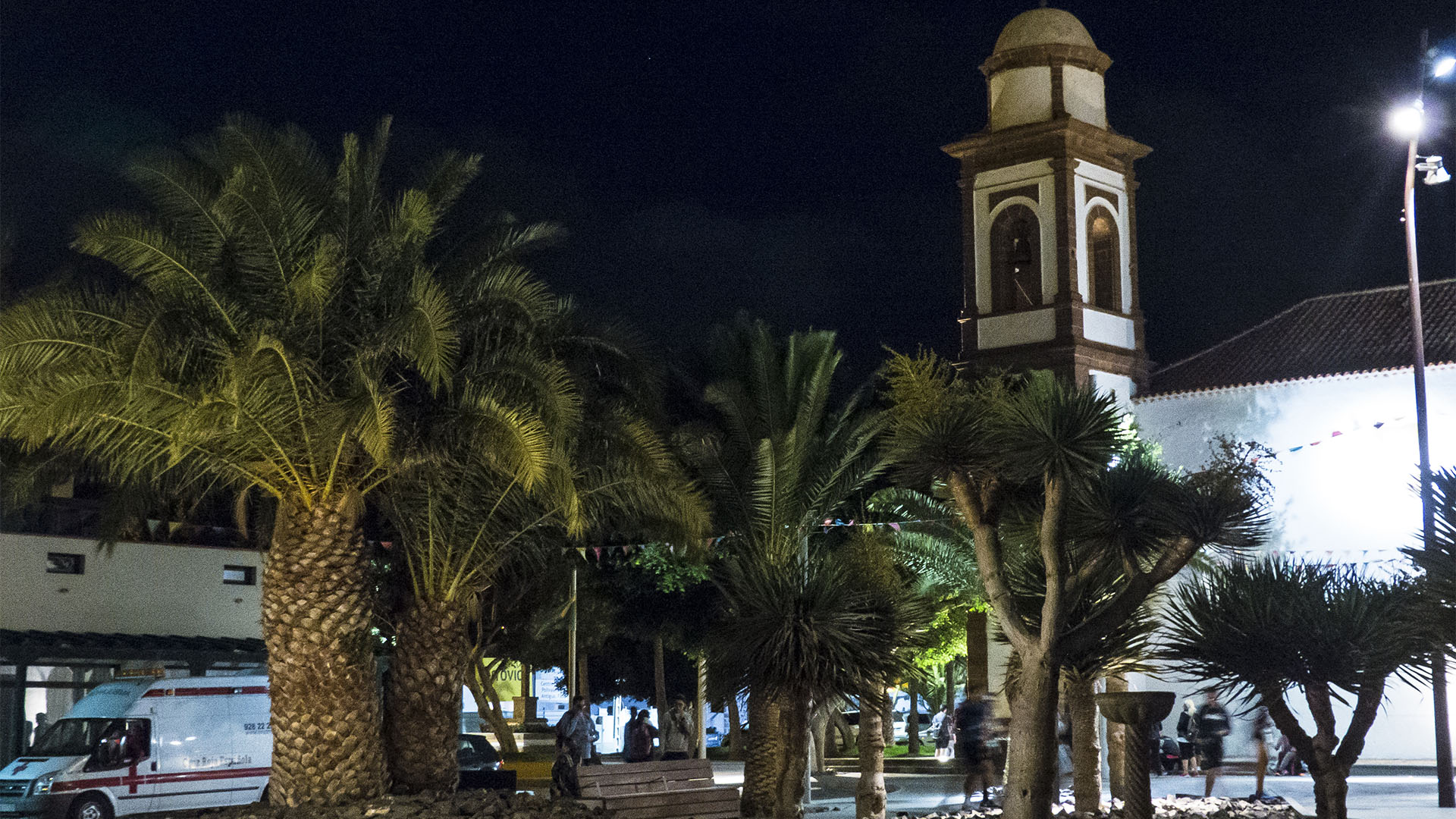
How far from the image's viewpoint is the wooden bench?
49.9 ft

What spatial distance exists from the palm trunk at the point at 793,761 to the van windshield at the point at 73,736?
904cm

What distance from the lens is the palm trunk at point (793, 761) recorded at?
1642 centimetres

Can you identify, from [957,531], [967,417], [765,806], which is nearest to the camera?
[967,417]

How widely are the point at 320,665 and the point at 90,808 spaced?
6952mm

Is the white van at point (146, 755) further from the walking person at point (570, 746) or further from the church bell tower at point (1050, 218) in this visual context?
the church bell tower at point (1050, 218)

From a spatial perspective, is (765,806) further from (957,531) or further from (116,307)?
(116,307)

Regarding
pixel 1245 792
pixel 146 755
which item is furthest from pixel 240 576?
pixel 1245 792

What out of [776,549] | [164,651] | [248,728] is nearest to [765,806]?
[776,549]

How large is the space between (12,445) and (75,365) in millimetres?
7220

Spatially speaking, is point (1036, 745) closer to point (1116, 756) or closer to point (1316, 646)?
point (1316, 646)

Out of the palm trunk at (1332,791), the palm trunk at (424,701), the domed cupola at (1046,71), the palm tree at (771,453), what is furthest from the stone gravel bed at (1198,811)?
the domed cupola at (1046,71)

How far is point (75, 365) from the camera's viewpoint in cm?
1453

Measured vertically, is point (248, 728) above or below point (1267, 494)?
below

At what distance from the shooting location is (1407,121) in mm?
21469
